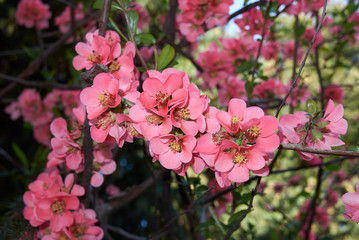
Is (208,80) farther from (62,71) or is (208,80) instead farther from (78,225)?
(62,71)

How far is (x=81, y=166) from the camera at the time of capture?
800 millimetres

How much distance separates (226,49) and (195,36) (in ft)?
1.19

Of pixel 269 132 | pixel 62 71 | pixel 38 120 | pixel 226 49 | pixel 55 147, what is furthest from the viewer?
pixel 62 71

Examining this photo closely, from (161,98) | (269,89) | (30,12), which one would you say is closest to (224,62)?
(269,89)

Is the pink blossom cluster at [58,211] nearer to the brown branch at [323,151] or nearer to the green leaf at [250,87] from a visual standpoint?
the brown branch at [323,151]

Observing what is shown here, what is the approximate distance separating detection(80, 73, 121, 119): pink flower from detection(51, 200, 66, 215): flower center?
0.99 feet

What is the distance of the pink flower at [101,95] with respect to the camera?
0.58 m

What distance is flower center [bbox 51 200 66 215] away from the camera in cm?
74

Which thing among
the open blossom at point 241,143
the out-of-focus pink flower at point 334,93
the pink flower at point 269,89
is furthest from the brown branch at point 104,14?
the out-of-focus pink flower at point 334,93

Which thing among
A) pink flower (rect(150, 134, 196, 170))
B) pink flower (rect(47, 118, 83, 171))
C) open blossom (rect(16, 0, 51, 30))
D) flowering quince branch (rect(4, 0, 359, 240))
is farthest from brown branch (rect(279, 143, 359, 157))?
open blossom (rect(16, 0, 51, 30))

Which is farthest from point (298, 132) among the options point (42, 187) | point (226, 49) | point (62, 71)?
point (62, 71)

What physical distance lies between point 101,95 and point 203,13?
1.99 feet

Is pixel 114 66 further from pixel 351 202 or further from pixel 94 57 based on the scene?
pixel 351 202

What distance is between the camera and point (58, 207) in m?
0.75
